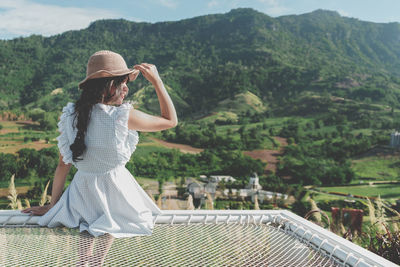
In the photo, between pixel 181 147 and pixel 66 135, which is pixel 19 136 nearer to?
pixel 181 147

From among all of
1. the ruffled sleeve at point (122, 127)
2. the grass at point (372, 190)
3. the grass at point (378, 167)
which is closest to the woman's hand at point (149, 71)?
the ruffled sleeve at point (122, 127)

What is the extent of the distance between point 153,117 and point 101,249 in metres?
0.56

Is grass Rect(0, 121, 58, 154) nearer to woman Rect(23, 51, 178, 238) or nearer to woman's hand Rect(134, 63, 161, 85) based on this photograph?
woman Rect(23, 51, 178, 238)

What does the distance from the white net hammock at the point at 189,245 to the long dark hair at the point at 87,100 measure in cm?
35

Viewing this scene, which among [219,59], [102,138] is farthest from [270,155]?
[102,138]

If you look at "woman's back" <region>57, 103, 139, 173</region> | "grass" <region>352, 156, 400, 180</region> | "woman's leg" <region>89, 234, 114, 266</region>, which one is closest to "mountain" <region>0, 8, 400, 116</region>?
"grass" <region>352, 156, 400, 180</region>

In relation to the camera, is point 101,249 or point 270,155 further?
point 270,155

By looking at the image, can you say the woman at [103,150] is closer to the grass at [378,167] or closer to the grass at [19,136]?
the grass at [19,136]

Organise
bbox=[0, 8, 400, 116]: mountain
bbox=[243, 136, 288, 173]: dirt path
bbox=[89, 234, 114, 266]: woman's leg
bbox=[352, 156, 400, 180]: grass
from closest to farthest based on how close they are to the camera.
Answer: bbox=[89, 234, 114, 266]: woman's leg → bbox=[352, 156, 400, 180]: grass → bbox=[243, 136, 288, 173]: dirt path → bbox=[0, 8, 400, 116]: mountain

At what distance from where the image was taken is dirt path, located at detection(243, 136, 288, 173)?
43.5 meters

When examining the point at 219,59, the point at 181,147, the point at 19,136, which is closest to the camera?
the point at 19,136

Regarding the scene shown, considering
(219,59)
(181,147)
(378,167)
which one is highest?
(219,59)

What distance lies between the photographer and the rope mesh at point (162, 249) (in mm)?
1097

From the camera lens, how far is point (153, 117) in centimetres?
141
